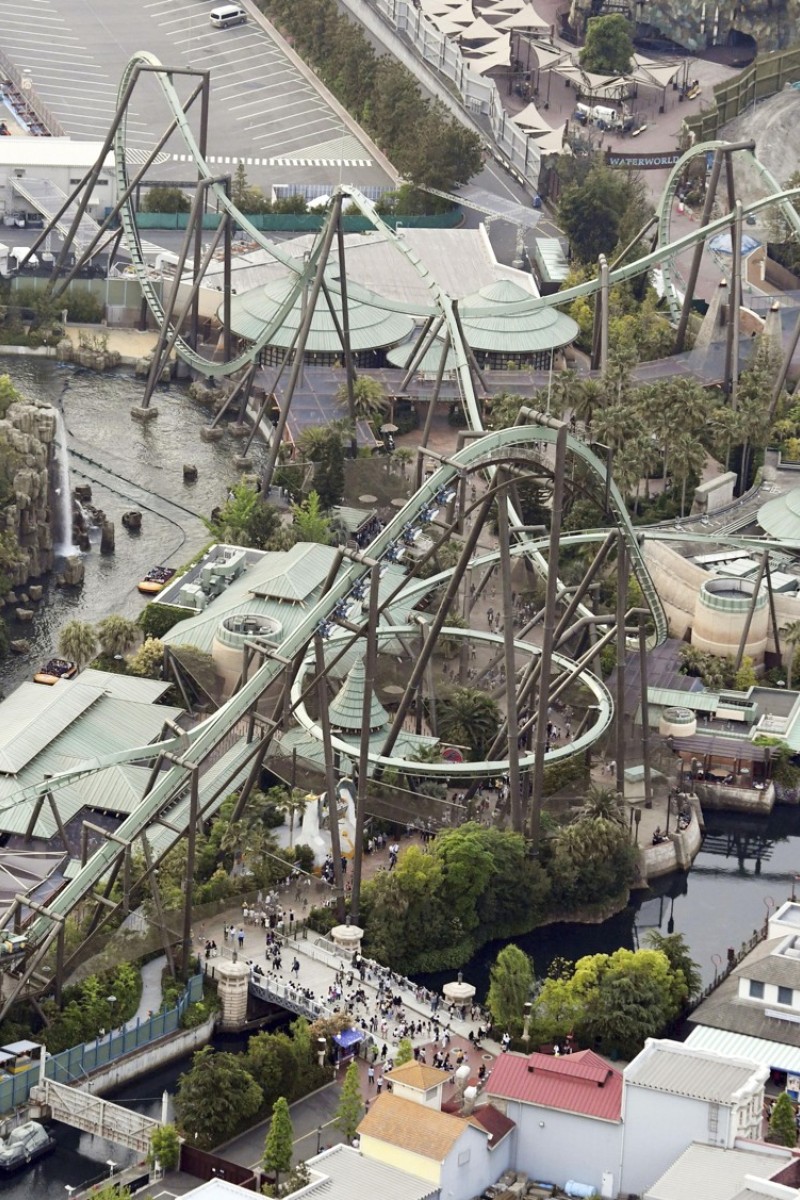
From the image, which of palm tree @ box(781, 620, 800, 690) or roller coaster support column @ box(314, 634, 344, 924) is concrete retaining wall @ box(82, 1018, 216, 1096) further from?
palm tree @ box(781, 620, 800, 690)

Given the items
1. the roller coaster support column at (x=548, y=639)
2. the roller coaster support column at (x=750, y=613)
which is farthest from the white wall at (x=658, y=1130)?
the roller coaster support column at (x=750, y=613)

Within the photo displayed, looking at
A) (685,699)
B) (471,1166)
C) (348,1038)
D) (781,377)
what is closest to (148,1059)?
(348,1038)

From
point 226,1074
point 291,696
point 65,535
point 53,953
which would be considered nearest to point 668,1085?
point 226,1074

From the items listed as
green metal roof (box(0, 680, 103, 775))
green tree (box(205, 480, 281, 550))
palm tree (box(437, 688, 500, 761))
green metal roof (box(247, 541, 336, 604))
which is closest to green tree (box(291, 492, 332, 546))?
green tree (box(205, 480, 281, 550))

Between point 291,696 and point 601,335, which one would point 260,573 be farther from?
point 601,335

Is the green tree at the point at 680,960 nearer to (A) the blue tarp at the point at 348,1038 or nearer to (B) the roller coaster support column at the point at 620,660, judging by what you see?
(B) the roller coaster support column at the point at 620,660

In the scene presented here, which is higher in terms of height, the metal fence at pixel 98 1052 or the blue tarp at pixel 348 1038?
the metal fence at pixel 98 1052
